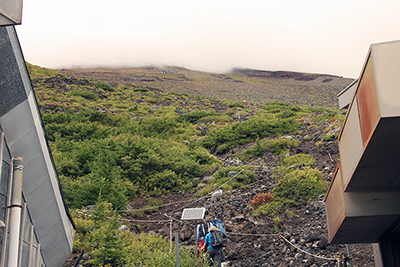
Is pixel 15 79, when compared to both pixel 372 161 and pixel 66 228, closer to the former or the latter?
pixel 66 228

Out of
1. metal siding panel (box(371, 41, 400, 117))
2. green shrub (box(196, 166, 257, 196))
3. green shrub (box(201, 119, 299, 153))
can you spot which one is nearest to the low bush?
green shrub (box(196, 166, 257, 196))

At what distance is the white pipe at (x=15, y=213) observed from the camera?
10.8 ft

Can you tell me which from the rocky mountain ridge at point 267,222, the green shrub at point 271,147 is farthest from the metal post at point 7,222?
the green shrub at point 271,147

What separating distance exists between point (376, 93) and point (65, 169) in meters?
11.7

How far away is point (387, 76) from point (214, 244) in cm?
458

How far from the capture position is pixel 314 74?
237 ft

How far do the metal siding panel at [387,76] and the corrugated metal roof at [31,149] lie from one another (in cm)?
332

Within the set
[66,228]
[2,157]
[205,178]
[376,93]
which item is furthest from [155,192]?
[376,93]

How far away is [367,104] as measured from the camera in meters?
3.39

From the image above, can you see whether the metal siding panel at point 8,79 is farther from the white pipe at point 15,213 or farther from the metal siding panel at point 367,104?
the metal siding panel at point 367,104

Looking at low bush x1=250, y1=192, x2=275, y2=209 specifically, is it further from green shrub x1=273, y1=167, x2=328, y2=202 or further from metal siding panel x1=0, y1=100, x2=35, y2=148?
metal siding panel x1=0, y1=100, x2=35, y2=148

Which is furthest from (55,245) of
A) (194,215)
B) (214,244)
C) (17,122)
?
(214,244)

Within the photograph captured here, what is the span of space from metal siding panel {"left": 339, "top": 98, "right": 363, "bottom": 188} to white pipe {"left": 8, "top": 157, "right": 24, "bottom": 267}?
3.51 metres

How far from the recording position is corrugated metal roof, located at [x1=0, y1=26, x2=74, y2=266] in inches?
134
